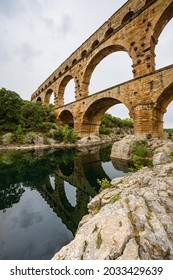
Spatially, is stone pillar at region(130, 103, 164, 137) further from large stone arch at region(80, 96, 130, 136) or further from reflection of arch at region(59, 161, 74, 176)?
reflection of arch at region(59, 161, 74, 176)

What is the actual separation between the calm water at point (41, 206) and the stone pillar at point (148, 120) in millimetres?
4346

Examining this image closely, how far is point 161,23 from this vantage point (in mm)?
10969

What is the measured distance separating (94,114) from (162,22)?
9.94m

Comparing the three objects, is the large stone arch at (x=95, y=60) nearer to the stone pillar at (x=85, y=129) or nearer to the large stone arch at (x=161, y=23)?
the large stone arch at (x=161, y=23)

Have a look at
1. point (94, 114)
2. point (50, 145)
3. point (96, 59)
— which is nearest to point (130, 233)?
point (94, 114)

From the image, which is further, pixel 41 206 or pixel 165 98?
pixel 165 98

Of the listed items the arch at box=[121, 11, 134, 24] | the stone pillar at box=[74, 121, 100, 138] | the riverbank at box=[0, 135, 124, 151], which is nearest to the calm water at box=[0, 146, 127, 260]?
the riverbank at box=[0, 135, 124, 151]

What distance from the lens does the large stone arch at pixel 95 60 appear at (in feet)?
49.0

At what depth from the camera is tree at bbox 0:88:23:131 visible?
57.4 feet

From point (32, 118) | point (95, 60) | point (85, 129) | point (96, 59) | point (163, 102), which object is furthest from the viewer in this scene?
point (32, 118)

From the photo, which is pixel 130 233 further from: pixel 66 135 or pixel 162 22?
pixel 66 135

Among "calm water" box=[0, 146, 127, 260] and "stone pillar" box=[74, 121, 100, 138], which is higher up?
"stone pillar" box=[74, 121, 100, 138]

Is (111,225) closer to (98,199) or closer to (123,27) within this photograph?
(98,199)

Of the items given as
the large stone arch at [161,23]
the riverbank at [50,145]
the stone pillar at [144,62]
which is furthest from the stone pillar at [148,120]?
the riverbank at [50,145]
